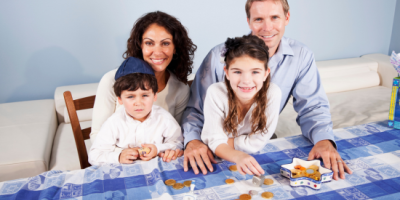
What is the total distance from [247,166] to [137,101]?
2.06ft

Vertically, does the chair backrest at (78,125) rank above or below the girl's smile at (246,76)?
below

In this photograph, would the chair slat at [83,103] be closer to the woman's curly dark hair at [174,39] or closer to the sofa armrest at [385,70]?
the woman's curly dark hair at [174,39]

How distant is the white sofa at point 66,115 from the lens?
2.21 metres

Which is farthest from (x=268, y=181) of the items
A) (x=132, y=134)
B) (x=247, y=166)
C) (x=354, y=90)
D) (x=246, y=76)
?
(x=354, y=90)

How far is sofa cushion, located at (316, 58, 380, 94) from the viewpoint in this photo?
3.57 meters

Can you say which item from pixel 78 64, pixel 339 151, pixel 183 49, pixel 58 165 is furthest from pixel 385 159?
pixel 78 64

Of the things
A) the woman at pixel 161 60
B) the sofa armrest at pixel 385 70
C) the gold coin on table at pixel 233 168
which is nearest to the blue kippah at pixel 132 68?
the woman at pixel 161 60

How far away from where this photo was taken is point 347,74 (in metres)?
3.75

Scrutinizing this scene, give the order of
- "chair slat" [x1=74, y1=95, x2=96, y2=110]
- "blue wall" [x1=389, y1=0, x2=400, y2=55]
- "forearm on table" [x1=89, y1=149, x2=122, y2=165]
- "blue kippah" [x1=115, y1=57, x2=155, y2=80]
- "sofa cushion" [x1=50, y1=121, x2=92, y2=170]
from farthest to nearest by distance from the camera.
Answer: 1. "blue wall" [x1=389, y1=0, x2=400, y2=55]
2. "sofa cushion" [x1=50, y1=121, x2=92, y2=170]
3. "chair slat" [x1=74, y1=95, x2=96, y2=110]
4. "blue kippah" [x1=115, y1=57, x2=155, y2=80]
5. "forearm on table" [x1=89, y1=149, x2=122, y2=165]

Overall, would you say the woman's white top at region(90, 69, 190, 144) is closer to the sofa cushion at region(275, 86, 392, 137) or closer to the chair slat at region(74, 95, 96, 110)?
the chair slat at region(74, 95, 96, 110)

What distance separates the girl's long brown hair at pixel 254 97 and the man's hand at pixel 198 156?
0.48ft

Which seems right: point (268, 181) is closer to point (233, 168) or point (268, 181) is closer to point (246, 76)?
point (233, 168)

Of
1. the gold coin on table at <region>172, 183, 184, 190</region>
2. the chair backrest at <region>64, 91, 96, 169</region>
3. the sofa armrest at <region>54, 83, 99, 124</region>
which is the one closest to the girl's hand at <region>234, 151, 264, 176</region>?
the gold coin on table at <region>172, 183, 184, 190</region>

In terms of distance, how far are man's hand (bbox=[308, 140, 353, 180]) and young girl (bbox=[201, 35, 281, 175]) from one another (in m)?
0.23
